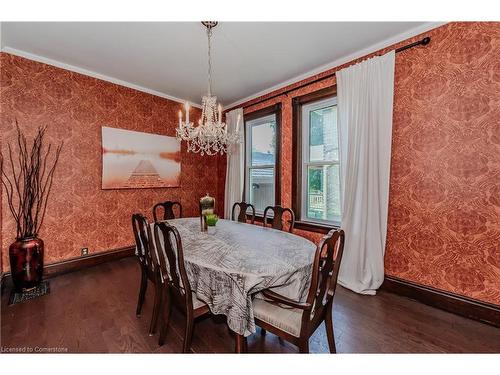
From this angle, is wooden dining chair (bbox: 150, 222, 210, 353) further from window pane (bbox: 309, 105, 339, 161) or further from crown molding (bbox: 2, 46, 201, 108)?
crown molding (bbox: 2, 46, 201, 108)

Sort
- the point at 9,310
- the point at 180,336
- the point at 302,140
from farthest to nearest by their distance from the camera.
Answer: the point at 302,140 → the point at 9,310 → the point at 180,336

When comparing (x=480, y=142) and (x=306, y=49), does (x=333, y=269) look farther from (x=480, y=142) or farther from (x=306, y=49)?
(x=306, y=49)

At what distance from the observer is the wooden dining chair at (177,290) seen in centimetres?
137

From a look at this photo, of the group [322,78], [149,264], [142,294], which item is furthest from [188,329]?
[322,78]

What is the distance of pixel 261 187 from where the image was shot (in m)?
4.04

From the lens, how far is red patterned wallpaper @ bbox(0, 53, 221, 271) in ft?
8.45

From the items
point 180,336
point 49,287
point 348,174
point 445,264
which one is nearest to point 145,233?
point 180,336

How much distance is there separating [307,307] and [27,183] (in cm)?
322

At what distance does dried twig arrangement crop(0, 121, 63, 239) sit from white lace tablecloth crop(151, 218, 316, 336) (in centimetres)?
211

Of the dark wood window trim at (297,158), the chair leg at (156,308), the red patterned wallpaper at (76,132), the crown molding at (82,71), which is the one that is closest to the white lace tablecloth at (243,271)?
the chair leg at (156,308)

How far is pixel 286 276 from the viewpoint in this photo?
1.37 m

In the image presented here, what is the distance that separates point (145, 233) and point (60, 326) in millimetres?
1025

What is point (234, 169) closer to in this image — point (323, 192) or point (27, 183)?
point (323, 192)

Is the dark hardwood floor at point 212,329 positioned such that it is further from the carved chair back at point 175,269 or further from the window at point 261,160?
the window at point 261,160
